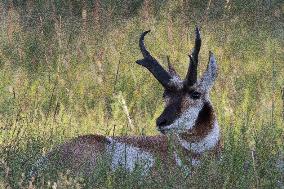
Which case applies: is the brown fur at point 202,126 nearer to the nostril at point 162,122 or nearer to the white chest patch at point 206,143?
the white chest patch at point 206,143

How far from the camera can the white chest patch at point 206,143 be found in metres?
5.49

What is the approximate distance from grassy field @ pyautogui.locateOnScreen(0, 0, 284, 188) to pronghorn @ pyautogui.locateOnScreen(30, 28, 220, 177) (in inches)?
6.1

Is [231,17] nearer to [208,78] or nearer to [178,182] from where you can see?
[208,78]

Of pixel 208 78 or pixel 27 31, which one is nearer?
pixel 208 78

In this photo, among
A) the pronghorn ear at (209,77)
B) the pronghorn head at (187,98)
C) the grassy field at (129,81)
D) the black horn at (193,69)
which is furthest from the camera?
the pronghorn ear at (209,77)

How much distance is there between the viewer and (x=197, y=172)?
14.5 feet

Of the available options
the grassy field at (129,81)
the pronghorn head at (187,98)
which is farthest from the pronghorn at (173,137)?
the grassy field at (129,81)

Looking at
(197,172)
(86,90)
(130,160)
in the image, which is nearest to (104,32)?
(86,90)

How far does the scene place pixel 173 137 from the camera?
536 cm

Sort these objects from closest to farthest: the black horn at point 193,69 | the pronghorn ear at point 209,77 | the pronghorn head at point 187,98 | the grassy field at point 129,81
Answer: the grassy field at point 129,81 → the pronghorn head at point 187,98 → the black horn at point 193,69 → the pronghorn ear at point 209,77

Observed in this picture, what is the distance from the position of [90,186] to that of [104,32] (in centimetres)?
479

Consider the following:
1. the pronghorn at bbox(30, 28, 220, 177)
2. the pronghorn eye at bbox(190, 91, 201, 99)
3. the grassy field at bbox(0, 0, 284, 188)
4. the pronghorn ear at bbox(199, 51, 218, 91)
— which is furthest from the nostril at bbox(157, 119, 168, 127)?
the pronghorn ear at bbox(199, 51, 218, 91)

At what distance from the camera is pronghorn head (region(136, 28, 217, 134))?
543 cm

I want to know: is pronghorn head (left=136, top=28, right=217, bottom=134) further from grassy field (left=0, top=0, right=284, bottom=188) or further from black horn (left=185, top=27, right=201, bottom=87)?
grassy field (left=0, top=0, right=284, bottom=188)
